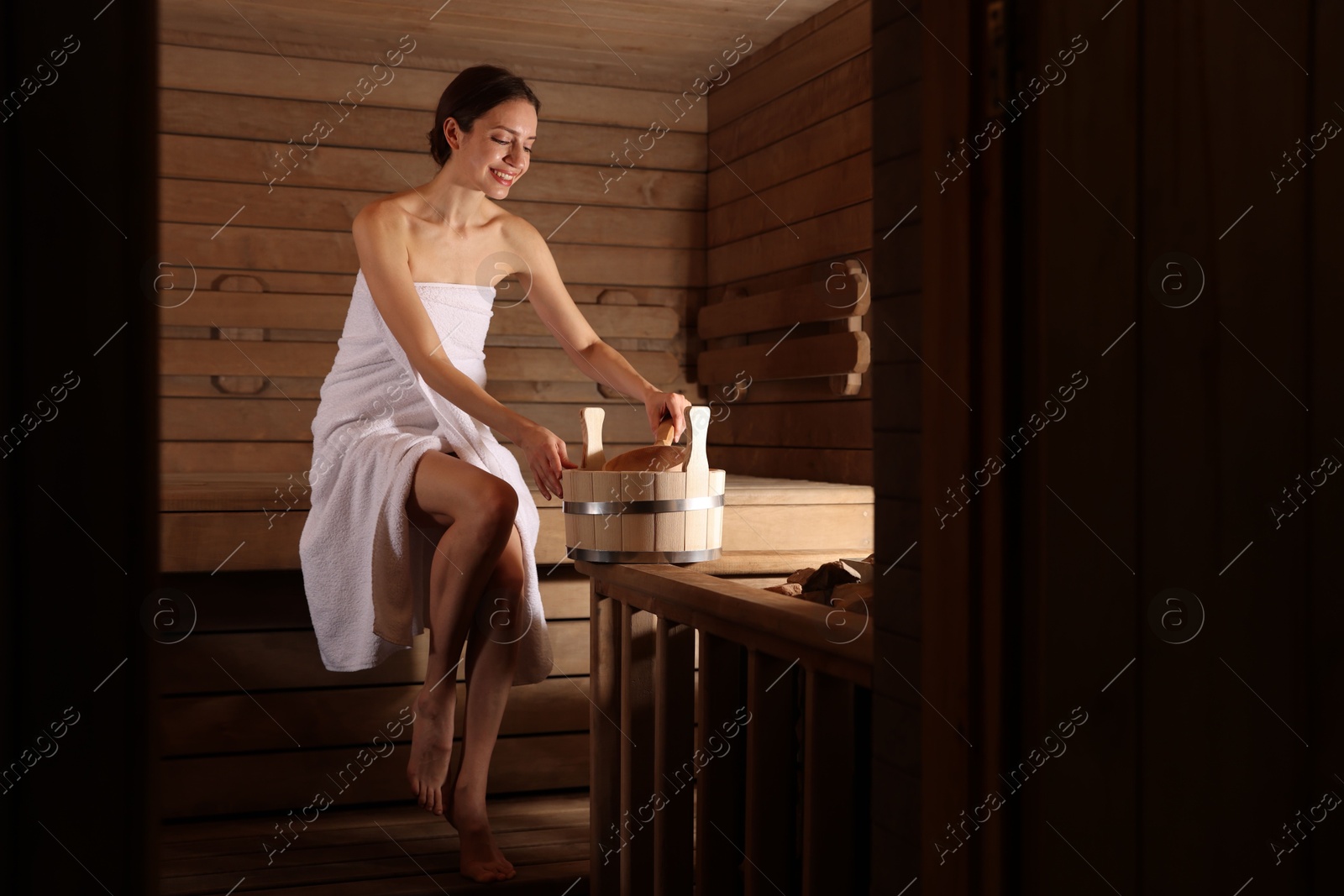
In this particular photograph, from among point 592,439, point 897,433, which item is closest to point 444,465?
point 592,439

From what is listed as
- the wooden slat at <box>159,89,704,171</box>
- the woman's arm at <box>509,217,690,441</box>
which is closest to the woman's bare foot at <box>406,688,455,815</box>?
the woman's arm at <box>509,217,690,441</box>

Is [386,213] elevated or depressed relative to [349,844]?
elevated

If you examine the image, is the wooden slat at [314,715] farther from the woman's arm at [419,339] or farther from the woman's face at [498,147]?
the woman's face at [498,147]

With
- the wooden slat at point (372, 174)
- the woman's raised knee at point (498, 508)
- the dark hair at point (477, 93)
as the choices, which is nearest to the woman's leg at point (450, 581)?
the woman's raised knee at point (498, 508)

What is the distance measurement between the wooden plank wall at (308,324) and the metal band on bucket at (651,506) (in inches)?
29.3

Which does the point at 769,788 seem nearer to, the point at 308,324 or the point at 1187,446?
the point at 1187,446

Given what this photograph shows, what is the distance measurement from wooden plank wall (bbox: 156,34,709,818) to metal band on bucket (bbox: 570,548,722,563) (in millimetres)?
718

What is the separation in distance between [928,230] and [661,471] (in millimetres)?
1037

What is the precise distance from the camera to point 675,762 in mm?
1794

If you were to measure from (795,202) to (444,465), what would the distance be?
1.66 m

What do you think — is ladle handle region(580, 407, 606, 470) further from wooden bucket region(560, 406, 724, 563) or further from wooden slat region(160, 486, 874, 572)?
wooden slat region(160, 486, 874, 572)

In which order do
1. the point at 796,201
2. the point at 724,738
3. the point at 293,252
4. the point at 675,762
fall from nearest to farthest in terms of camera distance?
the point at 724,738 → the point at 675,762 → the point at 796,201 → the point at 293,252

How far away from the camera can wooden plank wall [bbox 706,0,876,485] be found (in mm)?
3248

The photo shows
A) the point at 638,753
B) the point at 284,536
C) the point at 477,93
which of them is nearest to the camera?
the point at 638,753
